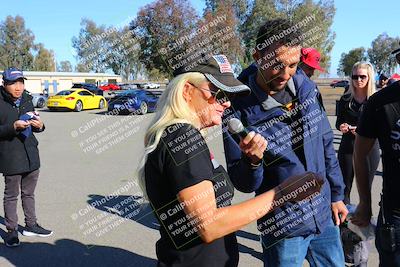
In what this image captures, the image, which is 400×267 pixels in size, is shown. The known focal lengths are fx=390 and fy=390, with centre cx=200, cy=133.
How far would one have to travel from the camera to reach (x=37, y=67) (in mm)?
78812

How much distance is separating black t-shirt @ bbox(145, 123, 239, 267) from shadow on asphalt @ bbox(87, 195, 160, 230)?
3207 millimetres

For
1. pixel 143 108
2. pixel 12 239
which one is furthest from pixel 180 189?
pixel 143 108

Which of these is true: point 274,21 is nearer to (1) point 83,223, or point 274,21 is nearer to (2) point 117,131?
(1) point 83,223

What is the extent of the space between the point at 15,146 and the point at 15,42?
255 ft

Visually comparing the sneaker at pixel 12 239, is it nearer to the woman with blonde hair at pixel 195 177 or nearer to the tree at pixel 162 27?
the woman with blonde hair at pixel 195 177

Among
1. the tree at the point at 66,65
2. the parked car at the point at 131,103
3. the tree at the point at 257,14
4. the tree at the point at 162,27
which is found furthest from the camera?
the tree at the point at 66,65

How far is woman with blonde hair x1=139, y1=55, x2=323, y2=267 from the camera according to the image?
1.53m

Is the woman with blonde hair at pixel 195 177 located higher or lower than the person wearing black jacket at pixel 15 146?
lower

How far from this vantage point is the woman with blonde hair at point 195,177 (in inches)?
60.1

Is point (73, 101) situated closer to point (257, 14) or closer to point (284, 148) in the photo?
point (284, 148)

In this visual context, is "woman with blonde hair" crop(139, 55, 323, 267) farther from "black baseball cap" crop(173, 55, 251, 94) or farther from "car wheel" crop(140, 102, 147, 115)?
"car wheel" crop(140, 102, 147, 115)

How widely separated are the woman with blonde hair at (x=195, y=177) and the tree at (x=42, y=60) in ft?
276

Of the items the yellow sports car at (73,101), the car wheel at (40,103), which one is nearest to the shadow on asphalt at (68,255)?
the yellow sports car at (73,101)

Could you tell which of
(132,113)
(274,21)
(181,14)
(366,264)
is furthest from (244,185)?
(181,14)
